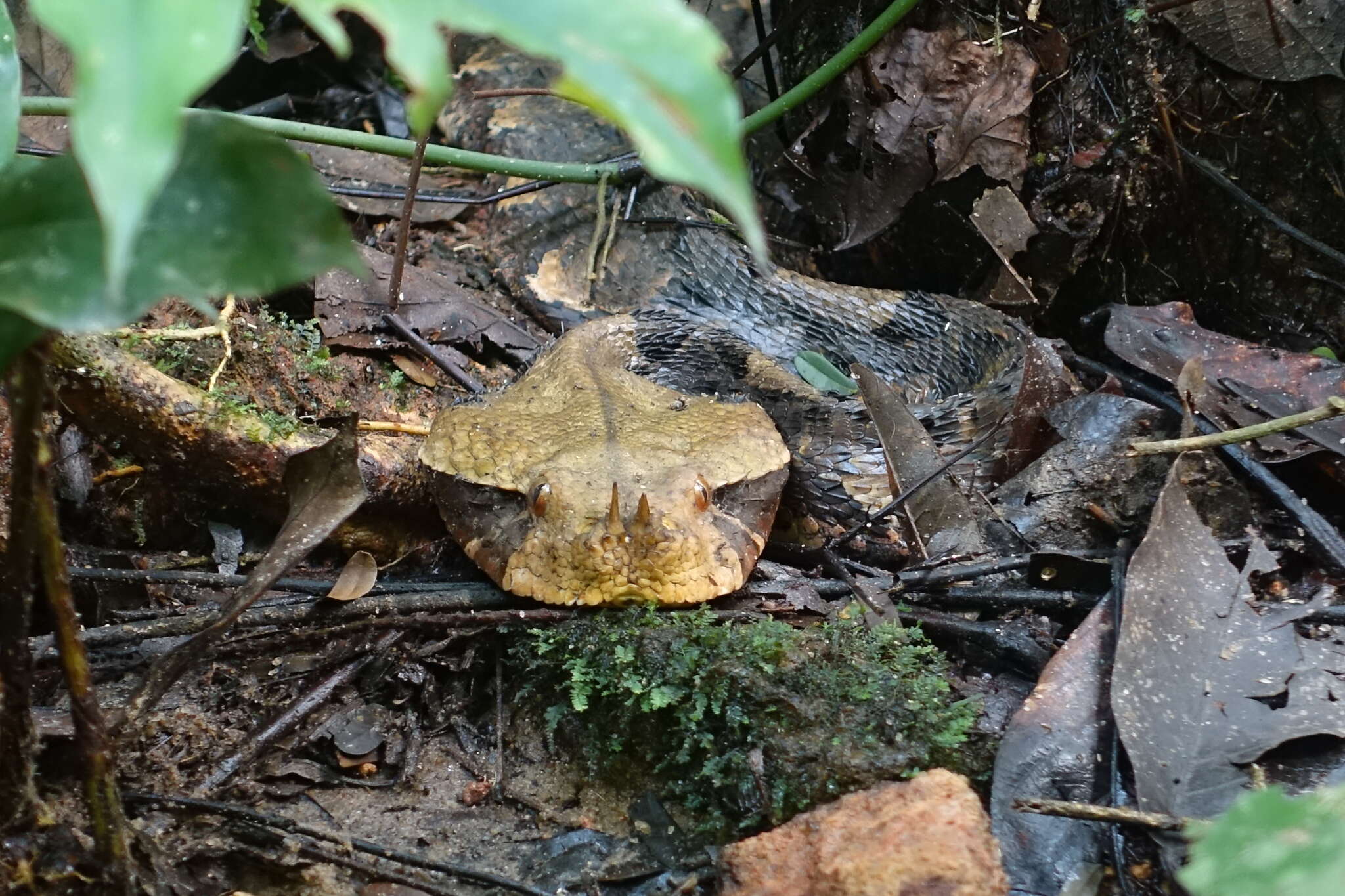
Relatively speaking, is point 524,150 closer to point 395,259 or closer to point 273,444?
point 395,259

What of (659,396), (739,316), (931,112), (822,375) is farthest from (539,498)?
(931,112)

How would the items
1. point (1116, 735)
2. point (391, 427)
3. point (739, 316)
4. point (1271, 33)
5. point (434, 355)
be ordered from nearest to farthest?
point (1116, 735) < point (391, 427) < point (1271, 33) < point (434, 355) < point (739, 316)

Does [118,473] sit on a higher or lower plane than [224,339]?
lower

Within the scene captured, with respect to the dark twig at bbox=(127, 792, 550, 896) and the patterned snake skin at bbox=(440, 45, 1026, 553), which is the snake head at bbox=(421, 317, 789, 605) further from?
the dark twig at bbox=(127, 792, 550, 896)

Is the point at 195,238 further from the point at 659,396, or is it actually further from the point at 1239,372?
the point at 1239,372

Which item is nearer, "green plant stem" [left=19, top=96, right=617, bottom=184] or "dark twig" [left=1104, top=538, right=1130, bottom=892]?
"dark twig" [left=1104, top=538, right=1130, bottom=892]

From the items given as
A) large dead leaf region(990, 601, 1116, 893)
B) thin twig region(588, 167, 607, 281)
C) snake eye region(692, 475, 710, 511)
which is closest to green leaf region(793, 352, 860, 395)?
thin twig region(588, 167, 607, 281)

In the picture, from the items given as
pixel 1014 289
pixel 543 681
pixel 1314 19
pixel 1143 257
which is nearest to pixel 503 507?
pixel 543 681
